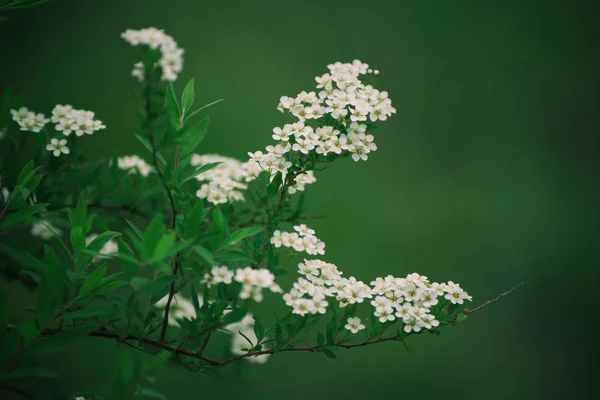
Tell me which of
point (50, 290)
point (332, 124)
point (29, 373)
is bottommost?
point (29, 373)

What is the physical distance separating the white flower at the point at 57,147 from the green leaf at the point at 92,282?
40 centimetres

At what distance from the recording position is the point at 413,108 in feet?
12.8

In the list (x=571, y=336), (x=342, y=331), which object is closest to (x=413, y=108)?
(x=571, y=336)

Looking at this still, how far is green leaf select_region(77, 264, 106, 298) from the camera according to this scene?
88 centimetres

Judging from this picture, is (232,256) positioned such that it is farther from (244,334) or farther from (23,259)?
(244,334)

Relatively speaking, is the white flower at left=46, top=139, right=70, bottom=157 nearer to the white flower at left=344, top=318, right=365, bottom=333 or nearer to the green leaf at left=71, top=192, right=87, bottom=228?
the green leaf at left=71, top=192, right=87, bottom=228

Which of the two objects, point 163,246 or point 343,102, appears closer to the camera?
point 163,246

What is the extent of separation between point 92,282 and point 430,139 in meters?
3.26

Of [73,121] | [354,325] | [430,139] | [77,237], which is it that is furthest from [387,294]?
[430,139]

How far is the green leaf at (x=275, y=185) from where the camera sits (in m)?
1.04

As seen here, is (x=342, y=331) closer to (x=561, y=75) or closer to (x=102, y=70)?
(x=102, y=70)

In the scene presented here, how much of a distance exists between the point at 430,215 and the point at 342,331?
8.49 ft

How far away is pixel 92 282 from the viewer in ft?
2.91

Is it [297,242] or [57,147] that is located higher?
[57,147]
